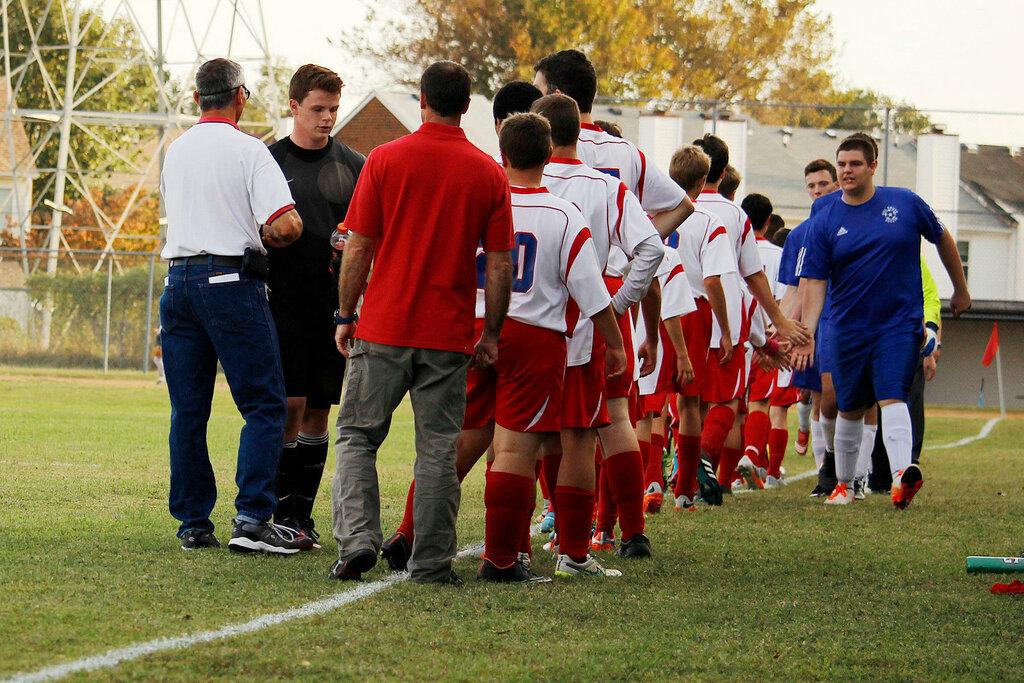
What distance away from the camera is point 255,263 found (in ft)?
21.5

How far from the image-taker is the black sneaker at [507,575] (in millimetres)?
6043

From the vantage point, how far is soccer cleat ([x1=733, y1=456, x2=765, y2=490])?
1144 cm

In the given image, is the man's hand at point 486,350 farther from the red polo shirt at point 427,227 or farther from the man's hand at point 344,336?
the man's hand at point 344,336

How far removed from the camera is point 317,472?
7.29 m

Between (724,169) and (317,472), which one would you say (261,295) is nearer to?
(317,472)

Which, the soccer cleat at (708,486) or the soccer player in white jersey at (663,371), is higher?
the soccer player in white jersey at (663,371)

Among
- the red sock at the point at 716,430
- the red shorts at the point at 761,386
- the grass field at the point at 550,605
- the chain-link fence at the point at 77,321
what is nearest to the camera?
the grass field at the point at 550,605

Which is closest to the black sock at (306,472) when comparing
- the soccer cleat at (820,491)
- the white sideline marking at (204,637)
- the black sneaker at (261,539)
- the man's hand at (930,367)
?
the black sneaker at (261,539)

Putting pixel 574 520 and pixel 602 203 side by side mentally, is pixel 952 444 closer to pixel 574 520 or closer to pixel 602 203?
pixel 602 203

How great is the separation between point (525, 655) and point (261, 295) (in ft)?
8.62

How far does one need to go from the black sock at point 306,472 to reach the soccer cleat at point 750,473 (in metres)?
4.92

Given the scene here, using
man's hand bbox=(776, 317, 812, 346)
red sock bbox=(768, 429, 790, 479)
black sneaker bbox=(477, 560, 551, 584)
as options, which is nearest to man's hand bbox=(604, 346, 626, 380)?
black sneaker bbox=(477, 560, 551, 584)

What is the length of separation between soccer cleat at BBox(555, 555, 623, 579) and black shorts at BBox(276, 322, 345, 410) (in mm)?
1450

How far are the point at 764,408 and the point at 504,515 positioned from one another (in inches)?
263
